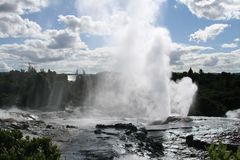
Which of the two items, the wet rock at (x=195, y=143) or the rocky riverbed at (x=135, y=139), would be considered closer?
the rocky riverbed at (x=135, y=139)

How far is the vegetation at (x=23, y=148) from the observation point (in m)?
17.9

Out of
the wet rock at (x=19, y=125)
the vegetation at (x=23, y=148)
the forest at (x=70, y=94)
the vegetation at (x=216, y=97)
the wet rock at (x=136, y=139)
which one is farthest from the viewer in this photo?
the forest at (x=70, y=94)

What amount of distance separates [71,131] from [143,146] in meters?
10.7

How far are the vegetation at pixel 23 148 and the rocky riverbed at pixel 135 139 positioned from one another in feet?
34.8

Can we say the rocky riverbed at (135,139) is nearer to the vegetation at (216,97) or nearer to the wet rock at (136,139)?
the wet rock at (136,139)

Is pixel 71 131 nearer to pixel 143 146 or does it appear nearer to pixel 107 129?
pixel 107 129

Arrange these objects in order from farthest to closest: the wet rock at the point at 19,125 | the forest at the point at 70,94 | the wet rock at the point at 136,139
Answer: the forest at the point at 70,94 < the wet rock at the point at 19,125 < the wet rock at the point at 136,139

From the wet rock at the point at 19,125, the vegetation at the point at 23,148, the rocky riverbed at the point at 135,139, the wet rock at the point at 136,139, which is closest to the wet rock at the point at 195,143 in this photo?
the rocky riverbed at the point at 135,139

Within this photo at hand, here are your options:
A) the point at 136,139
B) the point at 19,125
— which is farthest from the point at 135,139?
the point at 19,125

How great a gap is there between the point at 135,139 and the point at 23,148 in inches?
786

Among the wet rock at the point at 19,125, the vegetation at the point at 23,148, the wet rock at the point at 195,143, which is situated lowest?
the wet rock at the point at 195,143

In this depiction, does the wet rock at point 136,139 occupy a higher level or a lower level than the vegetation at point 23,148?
lower

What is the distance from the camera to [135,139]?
38.4m

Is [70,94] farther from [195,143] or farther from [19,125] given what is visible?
[195,143]
